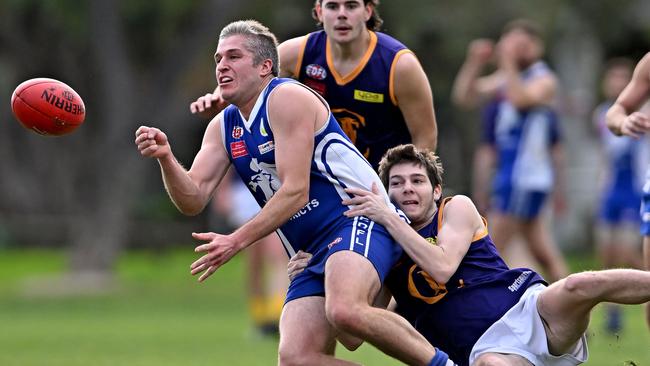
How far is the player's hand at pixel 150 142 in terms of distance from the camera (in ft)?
20.7

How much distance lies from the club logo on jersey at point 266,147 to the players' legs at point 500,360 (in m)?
1.49

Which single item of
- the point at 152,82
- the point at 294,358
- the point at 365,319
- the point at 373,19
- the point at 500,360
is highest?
the point at 152,82

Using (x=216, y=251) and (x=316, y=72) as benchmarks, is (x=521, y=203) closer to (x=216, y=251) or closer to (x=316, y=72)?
(x=316, y=72)

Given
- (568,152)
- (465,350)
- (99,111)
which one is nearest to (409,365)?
(465,350)

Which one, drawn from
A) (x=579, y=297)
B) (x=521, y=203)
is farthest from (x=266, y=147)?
(x=521, y=203)

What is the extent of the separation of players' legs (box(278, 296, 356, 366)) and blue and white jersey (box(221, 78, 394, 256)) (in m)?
0.34

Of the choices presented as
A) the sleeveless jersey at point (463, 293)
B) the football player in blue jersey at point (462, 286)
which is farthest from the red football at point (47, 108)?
the sleeveless jersey at point (463, 293)

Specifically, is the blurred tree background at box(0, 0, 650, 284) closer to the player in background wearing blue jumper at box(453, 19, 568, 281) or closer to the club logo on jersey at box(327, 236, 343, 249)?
the player in background wearing blue jumper at box(453, 19, 568, 281)

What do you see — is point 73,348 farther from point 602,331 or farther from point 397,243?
point 397,243

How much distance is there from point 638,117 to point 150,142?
268 cm

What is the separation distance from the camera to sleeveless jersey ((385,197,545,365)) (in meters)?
6.51

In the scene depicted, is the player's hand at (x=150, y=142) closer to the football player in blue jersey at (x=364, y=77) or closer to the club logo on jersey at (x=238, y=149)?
the club logo on jersey at (x=238, y=149)

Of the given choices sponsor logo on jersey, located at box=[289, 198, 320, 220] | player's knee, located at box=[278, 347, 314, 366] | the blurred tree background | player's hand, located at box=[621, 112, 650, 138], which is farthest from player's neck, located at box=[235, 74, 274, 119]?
the blurred tree background

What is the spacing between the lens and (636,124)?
7.04m
